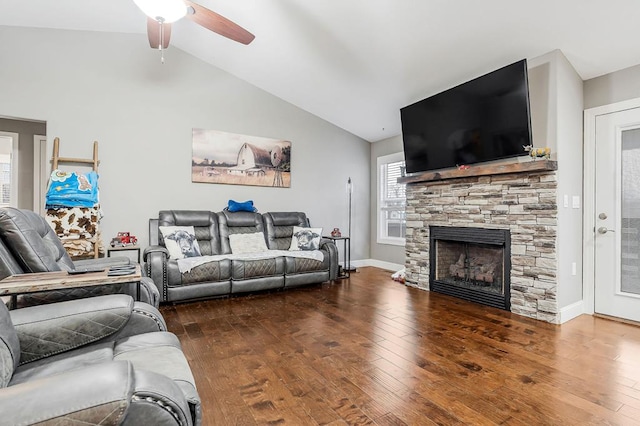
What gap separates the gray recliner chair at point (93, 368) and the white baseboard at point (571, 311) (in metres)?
3.37

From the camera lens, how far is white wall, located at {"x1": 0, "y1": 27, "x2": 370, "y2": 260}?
3869mm

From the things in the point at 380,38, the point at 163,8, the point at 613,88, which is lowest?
the point at 613,88

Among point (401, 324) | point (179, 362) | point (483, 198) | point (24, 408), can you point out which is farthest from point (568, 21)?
point (24, 408)

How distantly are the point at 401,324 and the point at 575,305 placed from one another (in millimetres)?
1853

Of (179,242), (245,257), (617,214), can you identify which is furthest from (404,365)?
(179,242)

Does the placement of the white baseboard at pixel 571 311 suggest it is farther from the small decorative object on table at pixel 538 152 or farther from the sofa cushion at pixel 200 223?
the sofa cushion at pixel 200 223

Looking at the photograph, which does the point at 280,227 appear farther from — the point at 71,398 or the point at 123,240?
the point at 71,398

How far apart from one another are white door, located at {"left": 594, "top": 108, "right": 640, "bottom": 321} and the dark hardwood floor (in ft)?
1.04

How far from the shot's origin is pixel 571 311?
3.23m

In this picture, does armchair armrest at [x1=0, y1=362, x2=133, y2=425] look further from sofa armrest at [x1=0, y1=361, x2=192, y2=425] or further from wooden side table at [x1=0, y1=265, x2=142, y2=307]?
wooden side table at [x1=0, y1=265, x2=142, y2=307]

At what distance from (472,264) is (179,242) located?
3587 millimetres

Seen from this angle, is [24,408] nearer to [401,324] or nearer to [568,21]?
[401,324]

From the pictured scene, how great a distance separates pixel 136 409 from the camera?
761mm

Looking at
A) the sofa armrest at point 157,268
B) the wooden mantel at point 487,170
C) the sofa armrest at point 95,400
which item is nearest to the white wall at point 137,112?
the sofa armrest at point 157,268
